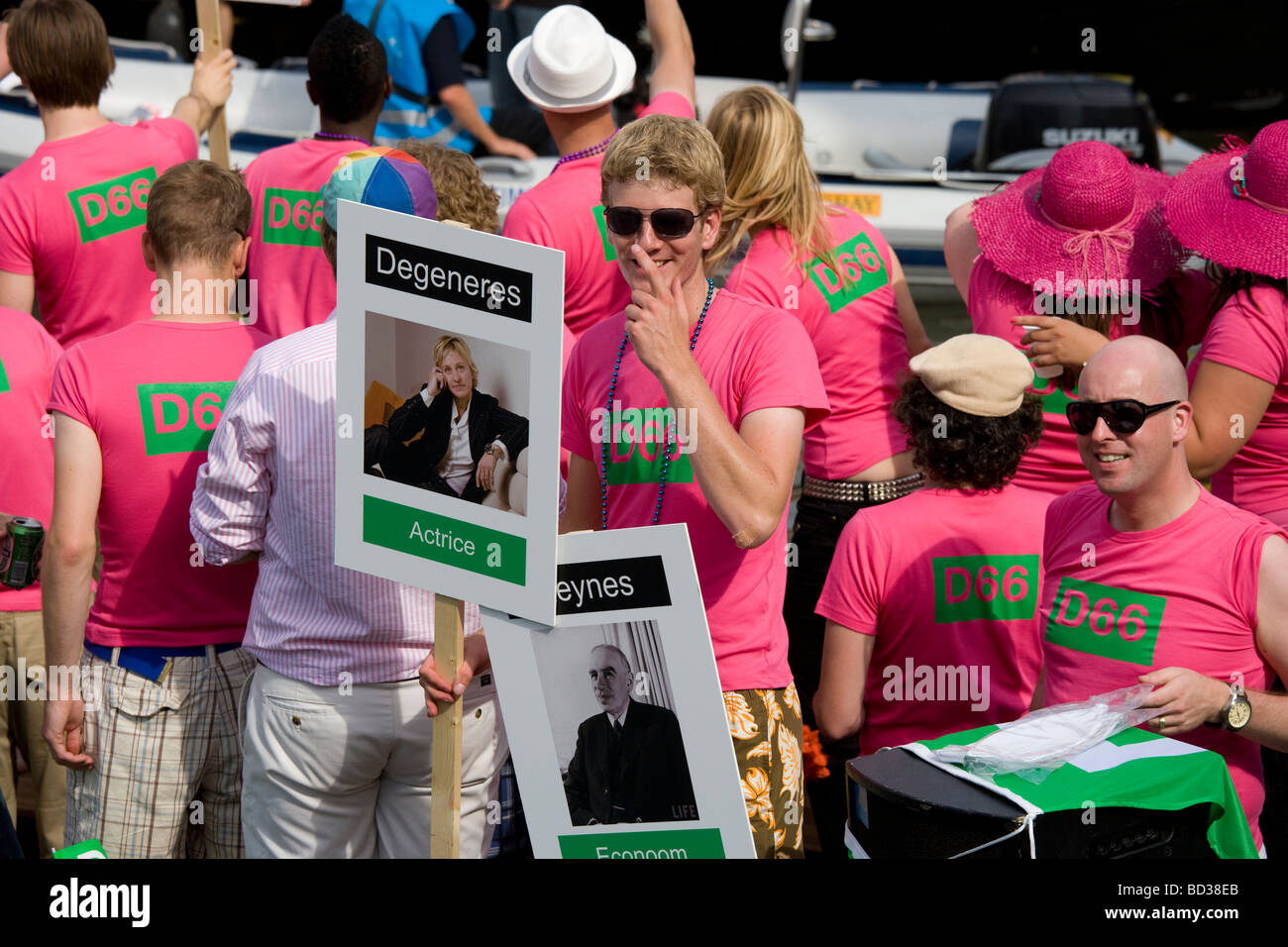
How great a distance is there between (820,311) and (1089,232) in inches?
23.6

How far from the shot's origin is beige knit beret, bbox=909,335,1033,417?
2588mm

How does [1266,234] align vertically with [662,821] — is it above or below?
above

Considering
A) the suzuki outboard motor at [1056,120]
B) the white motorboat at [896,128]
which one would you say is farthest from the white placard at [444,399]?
the suzuki outboard motor at [1056,120]

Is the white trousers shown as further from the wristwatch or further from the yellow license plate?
the yellow license plate

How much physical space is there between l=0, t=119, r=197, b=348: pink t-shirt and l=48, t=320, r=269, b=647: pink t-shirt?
0.95 meters

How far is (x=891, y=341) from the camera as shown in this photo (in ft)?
10.9

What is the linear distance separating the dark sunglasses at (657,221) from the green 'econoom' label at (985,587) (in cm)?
83

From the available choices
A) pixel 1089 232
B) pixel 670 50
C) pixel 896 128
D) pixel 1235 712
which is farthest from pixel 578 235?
pixel 896 128

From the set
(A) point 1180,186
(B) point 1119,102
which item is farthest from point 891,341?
(B) point 1119,102

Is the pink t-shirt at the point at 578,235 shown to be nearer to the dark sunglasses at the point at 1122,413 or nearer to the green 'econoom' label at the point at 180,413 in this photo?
the green 'econoom' label at the point at 180,413

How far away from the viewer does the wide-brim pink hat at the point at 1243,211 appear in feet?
9.01
